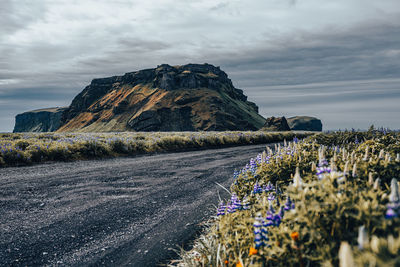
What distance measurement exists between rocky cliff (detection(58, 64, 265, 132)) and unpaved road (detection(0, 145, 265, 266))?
92.8 m

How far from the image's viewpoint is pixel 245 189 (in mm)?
4824

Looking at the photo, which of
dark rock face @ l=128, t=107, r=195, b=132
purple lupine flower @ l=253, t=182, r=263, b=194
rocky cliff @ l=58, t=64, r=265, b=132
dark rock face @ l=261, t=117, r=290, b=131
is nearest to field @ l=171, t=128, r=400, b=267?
purple lupine flower @ l=253, t=182, r=263, b=194

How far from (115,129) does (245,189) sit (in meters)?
120

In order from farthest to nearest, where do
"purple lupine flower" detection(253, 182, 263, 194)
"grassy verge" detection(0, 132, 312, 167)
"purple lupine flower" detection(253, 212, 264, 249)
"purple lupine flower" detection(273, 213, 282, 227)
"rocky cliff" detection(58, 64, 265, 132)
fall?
"rocky cliff" detection(58, 64, 265, 132) → "grassy verge" detection(0, 132, 312, 167) → "purple lupine flower" detection(253, 182, 263, 194) → "purple lupine flower" detection(273, 213, 282, 227) → "purple lupine flower" detection(253, 212, 264, 249)

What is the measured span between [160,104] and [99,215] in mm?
113634

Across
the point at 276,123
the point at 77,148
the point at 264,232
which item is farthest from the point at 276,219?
the point at 276,123

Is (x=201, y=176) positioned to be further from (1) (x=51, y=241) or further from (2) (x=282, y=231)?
(2) (x=282, y=231)

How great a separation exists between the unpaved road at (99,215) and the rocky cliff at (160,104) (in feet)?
305

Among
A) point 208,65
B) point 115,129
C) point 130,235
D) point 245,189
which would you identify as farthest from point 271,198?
point 208,65

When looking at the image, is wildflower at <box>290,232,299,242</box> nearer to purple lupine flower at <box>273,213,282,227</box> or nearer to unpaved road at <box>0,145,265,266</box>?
purple lupine flower at <box>273,213,282,227</box>

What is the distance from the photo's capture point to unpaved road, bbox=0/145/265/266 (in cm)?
387

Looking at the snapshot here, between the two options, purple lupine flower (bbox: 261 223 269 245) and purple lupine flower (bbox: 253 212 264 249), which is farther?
purple lupine flower (bbox: 261 223 269 245)

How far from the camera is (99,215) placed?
209 inches

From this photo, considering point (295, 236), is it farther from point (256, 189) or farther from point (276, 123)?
point (276, 123)
